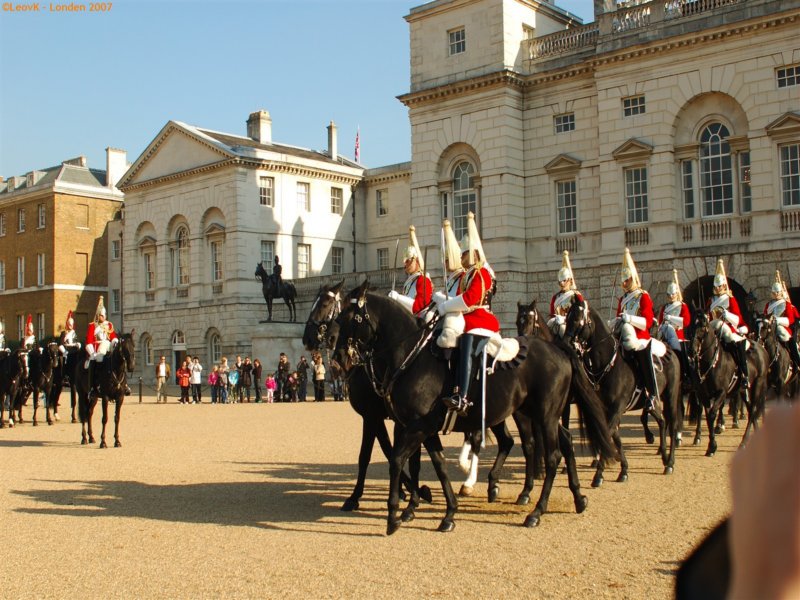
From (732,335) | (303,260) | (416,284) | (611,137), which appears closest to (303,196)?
(303,260)

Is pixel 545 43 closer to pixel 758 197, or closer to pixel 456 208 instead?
pixel 456 208

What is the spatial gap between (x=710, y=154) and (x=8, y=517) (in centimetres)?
2759

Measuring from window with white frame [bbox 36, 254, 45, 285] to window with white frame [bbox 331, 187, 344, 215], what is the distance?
73.2 ft

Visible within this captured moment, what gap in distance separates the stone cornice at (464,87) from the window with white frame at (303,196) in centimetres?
1323

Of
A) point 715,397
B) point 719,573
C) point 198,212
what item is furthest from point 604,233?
point 719,573

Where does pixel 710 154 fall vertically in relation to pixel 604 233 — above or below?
above

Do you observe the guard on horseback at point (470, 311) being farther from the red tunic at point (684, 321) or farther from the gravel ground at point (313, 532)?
the red tunic at point (684, 321)

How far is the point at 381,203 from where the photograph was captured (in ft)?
176

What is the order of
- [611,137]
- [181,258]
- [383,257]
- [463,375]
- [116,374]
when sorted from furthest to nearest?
[383,257] → [181,258] → [611,137] → [116,374] → [463,375]

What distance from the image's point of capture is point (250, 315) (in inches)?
1879

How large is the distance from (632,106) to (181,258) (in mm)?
27889

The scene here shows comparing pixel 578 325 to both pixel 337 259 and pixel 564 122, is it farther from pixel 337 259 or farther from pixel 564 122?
pixel 337 259

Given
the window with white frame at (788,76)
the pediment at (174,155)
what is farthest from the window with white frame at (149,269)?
the window with white frame at (788,76)

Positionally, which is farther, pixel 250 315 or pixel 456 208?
pixel 250 315
